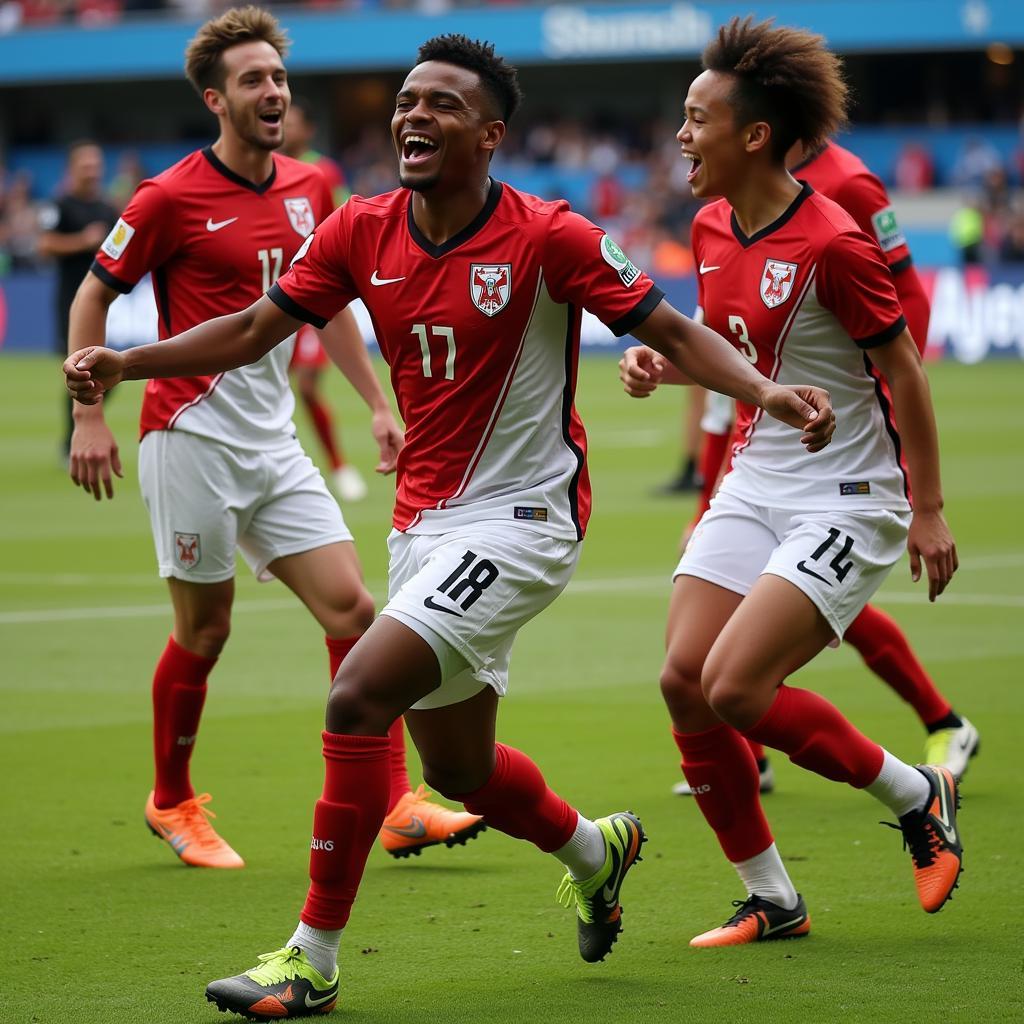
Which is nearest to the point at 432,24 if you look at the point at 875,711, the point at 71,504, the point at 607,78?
the point at 607,78

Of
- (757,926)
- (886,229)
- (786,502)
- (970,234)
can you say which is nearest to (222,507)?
(786,502)

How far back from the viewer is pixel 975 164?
37.7m

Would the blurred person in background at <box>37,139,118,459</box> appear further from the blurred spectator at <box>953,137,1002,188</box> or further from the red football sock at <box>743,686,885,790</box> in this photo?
the blurred spectator at <box>953,137,1002,188</box>

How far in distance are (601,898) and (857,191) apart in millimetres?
2764

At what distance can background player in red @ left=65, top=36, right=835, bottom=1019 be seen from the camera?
14.9 feet

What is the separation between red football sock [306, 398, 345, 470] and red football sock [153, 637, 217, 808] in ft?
27.2

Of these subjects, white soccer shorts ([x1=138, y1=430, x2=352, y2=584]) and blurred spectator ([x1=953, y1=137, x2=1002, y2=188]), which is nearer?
white soccer shorts ([x1=138, y1=430, x2=352, y2=584])

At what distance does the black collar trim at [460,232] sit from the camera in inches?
188

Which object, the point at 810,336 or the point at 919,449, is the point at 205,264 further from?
the point at 919,449

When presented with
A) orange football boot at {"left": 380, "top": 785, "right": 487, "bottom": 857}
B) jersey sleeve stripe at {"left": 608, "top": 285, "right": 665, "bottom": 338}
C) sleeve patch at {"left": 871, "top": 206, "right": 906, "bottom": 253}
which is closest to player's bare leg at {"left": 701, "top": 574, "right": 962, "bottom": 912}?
jersey sleeve stripe at {"left": 608, "top": 285, "right": 665, "bottom": 338}

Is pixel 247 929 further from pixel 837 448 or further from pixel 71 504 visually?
pixel 71 504

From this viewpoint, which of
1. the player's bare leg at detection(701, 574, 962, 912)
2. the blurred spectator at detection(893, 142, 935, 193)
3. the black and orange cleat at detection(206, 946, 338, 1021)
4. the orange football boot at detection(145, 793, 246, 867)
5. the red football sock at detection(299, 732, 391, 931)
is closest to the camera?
the black and orange cleat at detection(206, 946, 338, 1021)

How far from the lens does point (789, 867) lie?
5.91 meters

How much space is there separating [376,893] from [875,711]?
10.1ft
